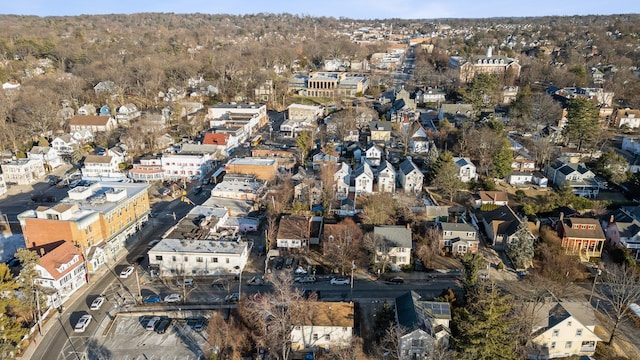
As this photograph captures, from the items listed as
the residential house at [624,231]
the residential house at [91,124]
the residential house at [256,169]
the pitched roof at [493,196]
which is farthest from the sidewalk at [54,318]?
the residential house at [624,231]

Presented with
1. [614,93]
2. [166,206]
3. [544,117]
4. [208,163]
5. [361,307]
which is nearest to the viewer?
[361,307]

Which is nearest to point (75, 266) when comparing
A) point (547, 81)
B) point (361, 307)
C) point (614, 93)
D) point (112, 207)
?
point (112, 207)

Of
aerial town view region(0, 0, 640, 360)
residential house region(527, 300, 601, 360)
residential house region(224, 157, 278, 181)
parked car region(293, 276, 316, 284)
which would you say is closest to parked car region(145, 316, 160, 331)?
aerial town view region(0, 0, 640, 360)

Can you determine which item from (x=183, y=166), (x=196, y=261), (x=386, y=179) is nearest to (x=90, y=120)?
(x=183, y=166)

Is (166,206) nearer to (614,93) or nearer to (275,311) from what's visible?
(275,311)

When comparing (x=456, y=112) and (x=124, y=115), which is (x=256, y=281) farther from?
(x=124, y=115)
